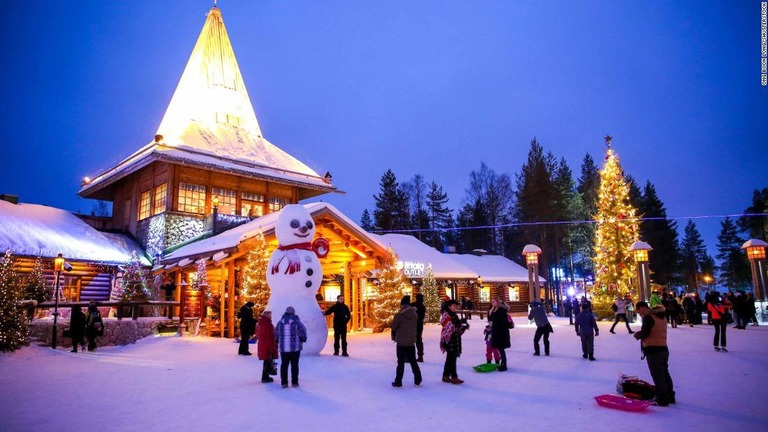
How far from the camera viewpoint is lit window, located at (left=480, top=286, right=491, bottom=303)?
3888 centimetres

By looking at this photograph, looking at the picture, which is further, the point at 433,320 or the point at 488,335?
the point at 433,320

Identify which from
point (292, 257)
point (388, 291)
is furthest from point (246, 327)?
point (388, 291)

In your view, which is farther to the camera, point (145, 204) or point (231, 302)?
point (145, 204)

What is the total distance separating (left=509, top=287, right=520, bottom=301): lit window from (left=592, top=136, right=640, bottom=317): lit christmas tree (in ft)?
44.4

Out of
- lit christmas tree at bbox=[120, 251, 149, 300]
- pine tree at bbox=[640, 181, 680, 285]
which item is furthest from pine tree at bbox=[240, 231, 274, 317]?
pine tree at bbox=[640, 181, 680, 285]

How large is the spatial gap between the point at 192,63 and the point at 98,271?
538 inches

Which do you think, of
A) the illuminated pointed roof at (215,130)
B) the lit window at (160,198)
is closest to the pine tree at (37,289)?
the lit window at (160,198)

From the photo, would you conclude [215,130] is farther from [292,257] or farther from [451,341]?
[451,341]

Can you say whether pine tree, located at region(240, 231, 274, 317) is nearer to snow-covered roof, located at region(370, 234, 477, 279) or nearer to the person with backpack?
the person with backpack

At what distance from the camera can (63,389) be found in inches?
329

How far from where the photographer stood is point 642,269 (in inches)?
955

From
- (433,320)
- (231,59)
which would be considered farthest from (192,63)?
(433,320)

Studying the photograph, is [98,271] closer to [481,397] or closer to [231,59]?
[231,59]

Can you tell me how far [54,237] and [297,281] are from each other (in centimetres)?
1480
